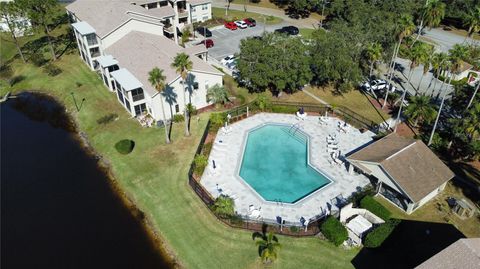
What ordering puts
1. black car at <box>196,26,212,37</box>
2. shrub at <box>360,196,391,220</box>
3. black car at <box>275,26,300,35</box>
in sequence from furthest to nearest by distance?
black car at <box>275,26,300,35</box> → black car at <box>196,26,212,37</box> → shrub at <box>360,196,391,220</box>

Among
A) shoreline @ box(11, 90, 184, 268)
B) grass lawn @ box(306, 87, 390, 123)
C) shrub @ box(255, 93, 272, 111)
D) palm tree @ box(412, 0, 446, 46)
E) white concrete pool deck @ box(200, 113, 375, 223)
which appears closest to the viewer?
shoreline @ box(11, 90, 184, 268)

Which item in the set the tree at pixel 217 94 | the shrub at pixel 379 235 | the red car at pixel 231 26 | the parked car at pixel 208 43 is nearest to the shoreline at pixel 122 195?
the tree at pixel 217 94

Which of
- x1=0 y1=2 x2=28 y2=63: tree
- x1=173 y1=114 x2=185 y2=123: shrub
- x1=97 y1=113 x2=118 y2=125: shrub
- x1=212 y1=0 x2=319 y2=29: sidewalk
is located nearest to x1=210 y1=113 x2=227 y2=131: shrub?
x1=173 y1=114 x2=185 y2=123: shrub

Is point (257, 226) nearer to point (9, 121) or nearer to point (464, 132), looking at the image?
point (464, 132)

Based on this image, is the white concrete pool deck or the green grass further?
the green grass

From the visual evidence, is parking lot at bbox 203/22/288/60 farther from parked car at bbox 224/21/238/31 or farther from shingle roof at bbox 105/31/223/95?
shingle roof at bbox 105/31/223/95

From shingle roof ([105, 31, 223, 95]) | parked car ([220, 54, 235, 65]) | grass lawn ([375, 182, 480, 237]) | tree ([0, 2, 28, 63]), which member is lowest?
grass lawn ([375, 182, 480, 237])

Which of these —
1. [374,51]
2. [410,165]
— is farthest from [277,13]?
[410,165]

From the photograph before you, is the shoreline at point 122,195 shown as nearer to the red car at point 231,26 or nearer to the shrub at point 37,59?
the shrub at point 37,59
